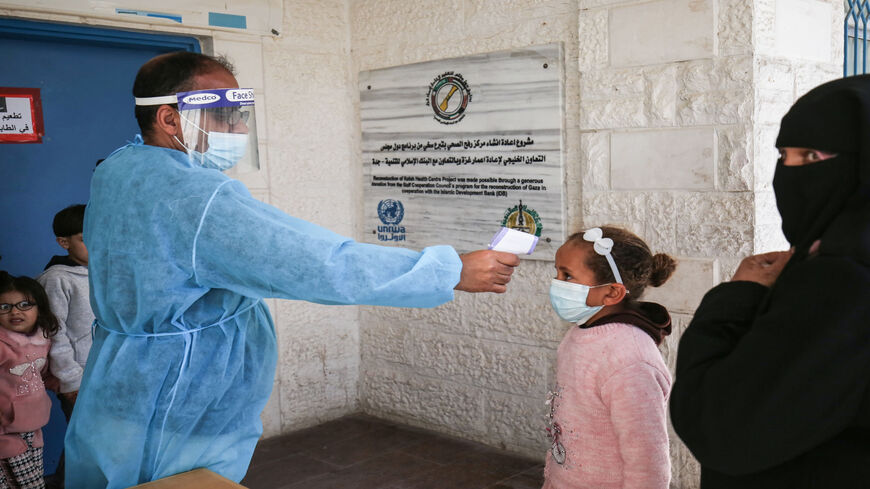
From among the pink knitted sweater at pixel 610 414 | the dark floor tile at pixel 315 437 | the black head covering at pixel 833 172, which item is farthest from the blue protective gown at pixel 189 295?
the dark floor tile at pixel 315 437

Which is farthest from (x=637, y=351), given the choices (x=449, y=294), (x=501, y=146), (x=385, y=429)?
(x=385, y=429)

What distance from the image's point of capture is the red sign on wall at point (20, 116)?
158 inches

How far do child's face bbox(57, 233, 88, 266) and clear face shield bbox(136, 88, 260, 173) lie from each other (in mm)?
1906

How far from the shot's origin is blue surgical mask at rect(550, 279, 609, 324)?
7.70 ft

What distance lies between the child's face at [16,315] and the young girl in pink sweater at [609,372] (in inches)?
97.8

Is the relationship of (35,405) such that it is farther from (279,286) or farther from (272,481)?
(279,286)

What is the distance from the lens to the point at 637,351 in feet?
Answer: 7.04

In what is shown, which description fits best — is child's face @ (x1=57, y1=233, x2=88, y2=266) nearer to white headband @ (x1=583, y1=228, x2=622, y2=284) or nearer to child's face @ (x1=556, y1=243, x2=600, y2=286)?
child's face @ (x1=556, y1=243, x2=600, y2=286)

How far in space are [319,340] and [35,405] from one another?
1981mm

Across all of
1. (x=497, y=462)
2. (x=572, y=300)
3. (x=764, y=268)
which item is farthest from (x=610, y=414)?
(x=497, y=462)

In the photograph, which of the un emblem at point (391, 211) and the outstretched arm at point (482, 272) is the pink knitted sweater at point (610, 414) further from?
the un emblem at point (391, 211)

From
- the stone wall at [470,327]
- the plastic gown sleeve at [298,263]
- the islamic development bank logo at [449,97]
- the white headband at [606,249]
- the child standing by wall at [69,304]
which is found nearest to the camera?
the plastic gown sleeve at [298,263]

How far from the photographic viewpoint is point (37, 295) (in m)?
3.56

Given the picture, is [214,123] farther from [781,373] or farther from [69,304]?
[69,304]
